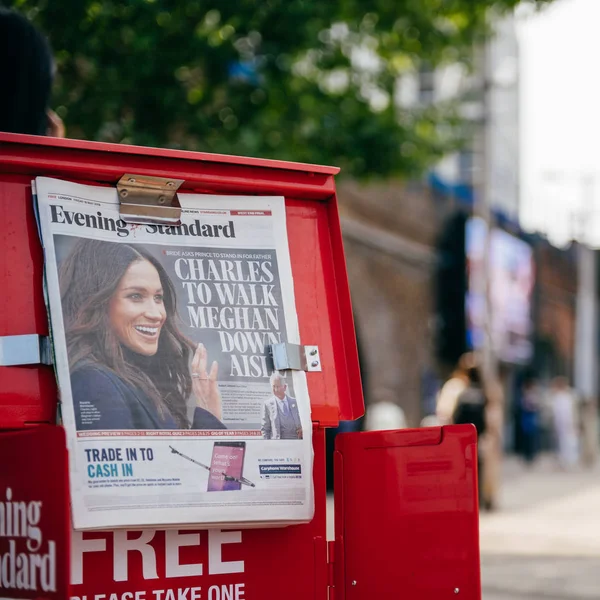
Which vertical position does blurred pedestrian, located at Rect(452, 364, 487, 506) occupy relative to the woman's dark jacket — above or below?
above

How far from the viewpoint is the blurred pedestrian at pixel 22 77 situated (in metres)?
5.41

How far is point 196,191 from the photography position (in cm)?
391

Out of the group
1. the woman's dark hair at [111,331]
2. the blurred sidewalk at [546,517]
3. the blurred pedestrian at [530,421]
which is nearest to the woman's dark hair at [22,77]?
the woman's dark hair at [111,331]

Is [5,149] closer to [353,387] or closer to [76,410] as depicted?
[76,410]

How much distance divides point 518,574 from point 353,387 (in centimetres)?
607

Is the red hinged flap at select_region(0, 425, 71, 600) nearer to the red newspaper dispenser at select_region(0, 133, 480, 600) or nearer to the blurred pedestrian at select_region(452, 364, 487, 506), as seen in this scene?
the red newspaper dispenser at select_region(0, 133, 480, 600)

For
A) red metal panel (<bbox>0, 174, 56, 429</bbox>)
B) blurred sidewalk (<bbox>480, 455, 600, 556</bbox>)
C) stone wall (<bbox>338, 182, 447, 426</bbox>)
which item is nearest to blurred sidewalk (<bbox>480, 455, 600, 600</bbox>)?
blurred sidewalk (<bbox>480, 455, 600, 556</bbox>)

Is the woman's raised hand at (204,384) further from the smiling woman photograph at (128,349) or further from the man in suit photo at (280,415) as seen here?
the man in suit photo at (280,415)

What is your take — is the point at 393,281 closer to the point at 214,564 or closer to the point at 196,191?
the point at 196,191

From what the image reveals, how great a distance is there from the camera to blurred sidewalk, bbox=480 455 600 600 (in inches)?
350

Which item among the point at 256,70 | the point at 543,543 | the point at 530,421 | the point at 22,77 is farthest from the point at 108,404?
the point at 530,421

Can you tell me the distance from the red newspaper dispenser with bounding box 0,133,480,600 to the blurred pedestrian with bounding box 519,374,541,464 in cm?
2350

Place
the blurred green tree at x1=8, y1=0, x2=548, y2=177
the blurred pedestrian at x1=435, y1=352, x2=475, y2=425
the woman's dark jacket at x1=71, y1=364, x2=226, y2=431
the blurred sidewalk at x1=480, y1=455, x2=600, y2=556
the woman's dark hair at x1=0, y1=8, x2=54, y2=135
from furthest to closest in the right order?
the blurred pedestrian at x1=435, y1=352, x2=475, y2=425
the blurred sidewalk at x1=480, y1=455, x2=600, y2=556
the blurred green tree at x1=8, y1=0, x2=548, y2=177
the woman's dark hair at x1=0, y1=8, x2=54, y2=135
the woman's dark jacket at x1=71, y1=364, x2=226, y2=431

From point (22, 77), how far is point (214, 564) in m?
2.72
